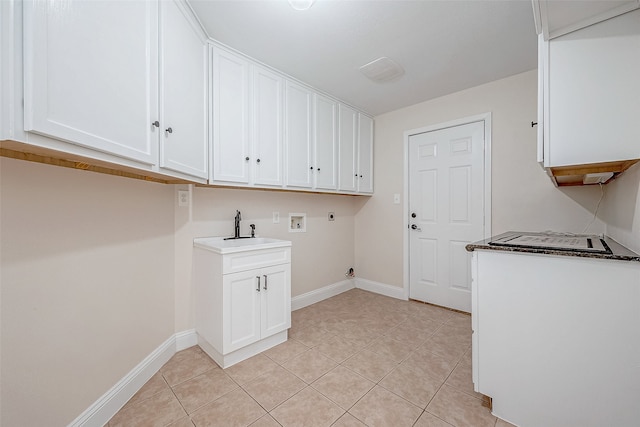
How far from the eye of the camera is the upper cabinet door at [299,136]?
96.0 inches

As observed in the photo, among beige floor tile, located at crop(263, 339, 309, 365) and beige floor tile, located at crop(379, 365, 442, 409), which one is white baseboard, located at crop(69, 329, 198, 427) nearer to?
beige floor tile, located at crop(263, 339, 309, 365)

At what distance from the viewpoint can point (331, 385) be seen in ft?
5.25

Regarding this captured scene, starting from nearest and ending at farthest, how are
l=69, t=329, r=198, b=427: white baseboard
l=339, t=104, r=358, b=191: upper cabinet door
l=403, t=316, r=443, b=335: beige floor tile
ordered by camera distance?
l=69, t=329, r=198, b=427: white baseboard < l=403, t=316, r=443, b=335: beige floor tile < l=339, t=104, r=358, b=191: upper cabinet door

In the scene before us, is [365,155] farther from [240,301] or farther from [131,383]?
[131,383]

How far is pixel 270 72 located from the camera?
7.44 ft

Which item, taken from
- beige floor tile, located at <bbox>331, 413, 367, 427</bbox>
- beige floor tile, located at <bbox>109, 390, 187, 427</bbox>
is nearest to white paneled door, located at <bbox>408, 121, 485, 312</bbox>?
beige floor tile, located at <bbox>331, 413, 367, 427</bbox>

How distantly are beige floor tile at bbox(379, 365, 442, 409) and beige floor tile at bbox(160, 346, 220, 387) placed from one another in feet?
4.03

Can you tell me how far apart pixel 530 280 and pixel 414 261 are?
6.10ft

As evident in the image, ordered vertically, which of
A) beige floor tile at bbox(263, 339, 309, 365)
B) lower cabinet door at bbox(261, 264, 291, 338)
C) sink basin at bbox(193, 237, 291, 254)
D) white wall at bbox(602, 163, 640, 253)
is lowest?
beige floor tile at bbox(263, 339, 309, 365)

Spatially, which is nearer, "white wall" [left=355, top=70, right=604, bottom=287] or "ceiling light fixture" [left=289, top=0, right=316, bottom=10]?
"ceiling light fixture" [left=289, top=0, right=316, bottom=10]

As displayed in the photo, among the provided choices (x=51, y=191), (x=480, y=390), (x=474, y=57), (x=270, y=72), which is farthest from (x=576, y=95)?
(x=51, y=191)

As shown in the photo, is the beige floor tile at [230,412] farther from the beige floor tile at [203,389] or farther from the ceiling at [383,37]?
the ceiling at [383,37]

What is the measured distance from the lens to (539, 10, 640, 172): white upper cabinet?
1.12 meters

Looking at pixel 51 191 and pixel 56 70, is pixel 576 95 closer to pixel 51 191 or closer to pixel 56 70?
pixel 56 70
